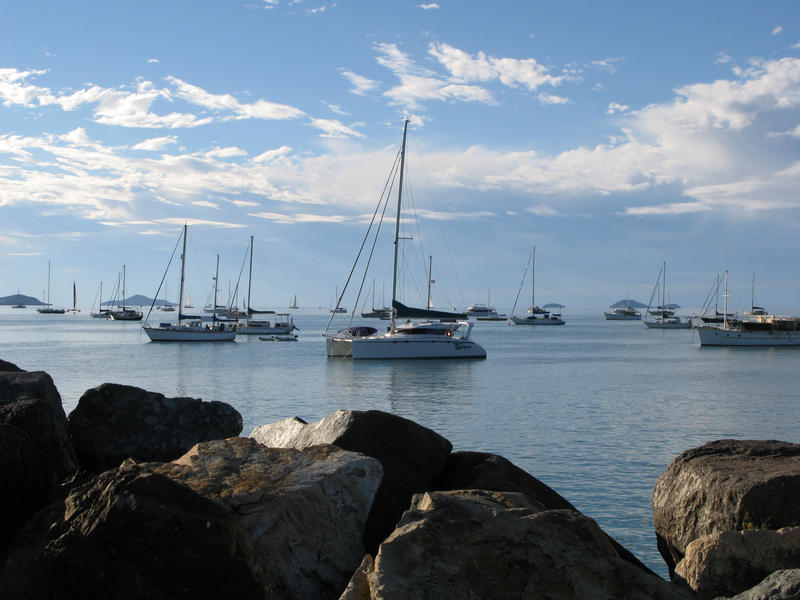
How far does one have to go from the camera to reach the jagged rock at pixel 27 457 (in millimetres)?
5535

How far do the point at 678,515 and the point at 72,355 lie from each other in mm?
54897

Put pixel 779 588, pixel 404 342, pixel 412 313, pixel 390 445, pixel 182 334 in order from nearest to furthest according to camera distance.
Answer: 1. pixel 779 588
2. pixel 390 445
3. pixel 404 342
4. pixel 412 313
5. pixel 182 334

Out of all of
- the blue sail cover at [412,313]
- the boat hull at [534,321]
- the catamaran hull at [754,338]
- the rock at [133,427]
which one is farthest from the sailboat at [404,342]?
the boat hull at [534,321]

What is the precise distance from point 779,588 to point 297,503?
10.8 ft

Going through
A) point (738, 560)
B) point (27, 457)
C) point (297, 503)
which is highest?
point (27, 457)

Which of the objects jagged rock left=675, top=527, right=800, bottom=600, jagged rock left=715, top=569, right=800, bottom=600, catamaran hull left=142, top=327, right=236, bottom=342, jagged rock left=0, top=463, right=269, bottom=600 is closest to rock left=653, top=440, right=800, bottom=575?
jagged rock left=675, top=527, right=800, bottom=600

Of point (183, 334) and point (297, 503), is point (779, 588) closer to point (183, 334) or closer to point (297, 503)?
point (297, 503)

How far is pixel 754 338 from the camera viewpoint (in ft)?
217


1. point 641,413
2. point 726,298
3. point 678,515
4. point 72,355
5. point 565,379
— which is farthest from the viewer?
point 726,298

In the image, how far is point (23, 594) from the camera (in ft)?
15.0

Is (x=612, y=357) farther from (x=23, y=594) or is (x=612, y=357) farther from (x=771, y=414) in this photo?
(x=23, y=594)

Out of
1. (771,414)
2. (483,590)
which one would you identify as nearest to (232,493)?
(483,590)

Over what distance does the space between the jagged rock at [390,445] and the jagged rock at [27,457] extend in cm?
243

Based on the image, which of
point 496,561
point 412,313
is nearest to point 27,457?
point 496,561
